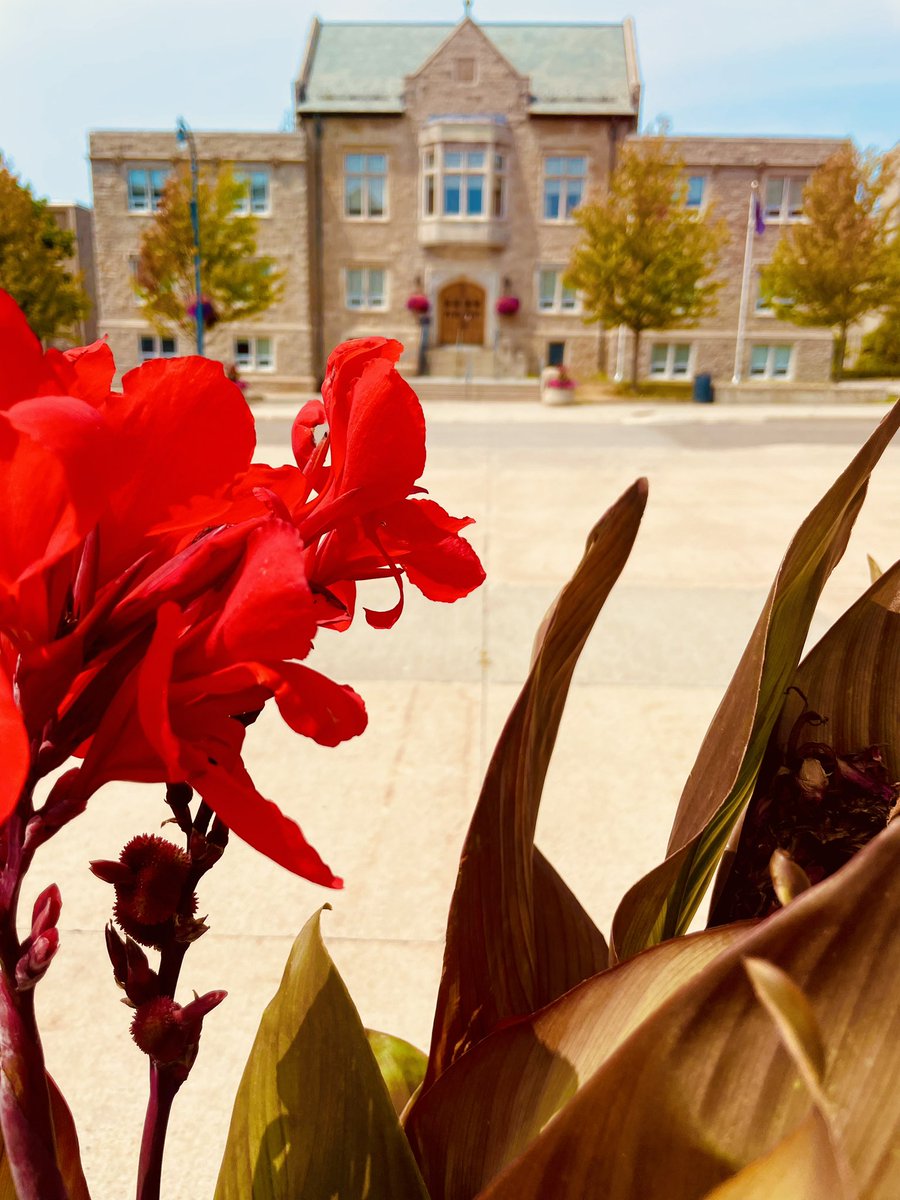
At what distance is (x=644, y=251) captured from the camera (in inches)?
920

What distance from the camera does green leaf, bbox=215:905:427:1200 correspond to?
0.57 m

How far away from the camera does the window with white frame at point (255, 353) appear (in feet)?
90.9

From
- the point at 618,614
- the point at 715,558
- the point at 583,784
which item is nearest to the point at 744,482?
the point at 715,558

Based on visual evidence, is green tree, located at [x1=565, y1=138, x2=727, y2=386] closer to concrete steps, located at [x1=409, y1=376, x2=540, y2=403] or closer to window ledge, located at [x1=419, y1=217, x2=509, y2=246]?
concrete steps, located at [x1=409, y1=376, x2=540, y2=403]

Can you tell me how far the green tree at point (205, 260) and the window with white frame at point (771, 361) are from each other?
1375 cm

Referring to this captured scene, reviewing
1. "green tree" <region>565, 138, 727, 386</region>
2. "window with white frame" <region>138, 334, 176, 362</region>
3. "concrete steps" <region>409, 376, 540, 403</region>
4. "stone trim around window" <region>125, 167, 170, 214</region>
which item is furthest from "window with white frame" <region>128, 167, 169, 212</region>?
"green tree" <region>565, 138, 727, 386</region>

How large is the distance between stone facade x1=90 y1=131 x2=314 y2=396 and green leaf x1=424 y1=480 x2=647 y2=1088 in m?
26.5

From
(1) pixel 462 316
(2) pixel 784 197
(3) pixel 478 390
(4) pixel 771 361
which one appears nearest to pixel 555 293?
(1) pixel 462 316

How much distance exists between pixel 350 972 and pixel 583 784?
1.08m

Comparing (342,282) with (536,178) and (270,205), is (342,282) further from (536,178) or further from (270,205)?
(536,178)

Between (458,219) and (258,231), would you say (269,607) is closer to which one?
(458,219)

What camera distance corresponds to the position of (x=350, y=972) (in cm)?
196

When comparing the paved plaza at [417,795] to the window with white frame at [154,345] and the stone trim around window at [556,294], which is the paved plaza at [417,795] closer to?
the stone trim around window at [556,294]

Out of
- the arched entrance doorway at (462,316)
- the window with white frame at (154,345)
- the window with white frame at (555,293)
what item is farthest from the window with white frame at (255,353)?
the window with white frame at (555,293)
